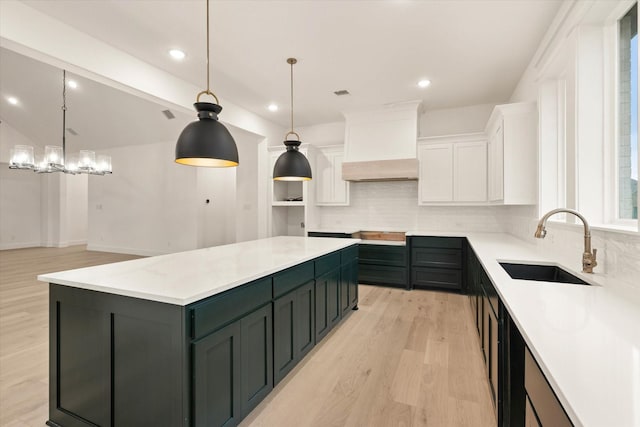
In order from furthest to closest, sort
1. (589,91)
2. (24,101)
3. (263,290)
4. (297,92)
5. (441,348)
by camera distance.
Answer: (24,101) < (297,92) < (441,348) < (589,91) < (263,290)

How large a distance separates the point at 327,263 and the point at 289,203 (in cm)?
283

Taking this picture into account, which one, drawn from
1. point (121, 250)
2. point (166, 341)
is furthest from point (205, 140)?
point (121, 250)

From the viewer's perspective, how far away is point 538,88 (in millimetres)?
3055

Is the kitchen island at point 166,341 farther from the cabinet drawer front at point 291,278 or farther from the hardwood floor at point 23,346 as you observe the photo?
the hardwood floor at point 23,346

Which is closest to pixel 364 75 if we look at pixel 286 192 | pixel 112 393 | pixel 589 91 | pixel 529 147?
pixel 529 147

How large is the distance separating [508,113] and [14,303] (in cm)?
644

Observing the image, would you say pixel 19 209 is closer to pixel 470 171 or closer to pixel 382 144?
pixel 382 144

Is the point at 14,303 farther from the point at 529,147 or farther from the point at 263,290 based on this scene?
the point at 529,147

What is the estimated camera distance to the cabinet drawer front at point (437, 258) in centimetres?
444

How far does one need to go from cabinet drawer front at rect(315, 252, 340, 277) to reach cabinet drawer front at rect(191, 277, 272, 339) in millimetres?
789

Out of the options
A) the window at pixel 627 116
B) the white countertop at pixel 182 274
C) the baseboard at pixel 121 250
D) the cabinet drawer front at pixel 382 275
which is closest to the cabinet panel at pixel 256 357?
the white countertop at pixel 182 274

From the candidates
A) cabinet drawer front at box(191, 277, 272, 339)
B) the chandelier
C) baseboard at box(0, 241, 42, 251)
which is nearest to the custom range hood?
cabinet drawer front at box(191, 277, 272, 339)

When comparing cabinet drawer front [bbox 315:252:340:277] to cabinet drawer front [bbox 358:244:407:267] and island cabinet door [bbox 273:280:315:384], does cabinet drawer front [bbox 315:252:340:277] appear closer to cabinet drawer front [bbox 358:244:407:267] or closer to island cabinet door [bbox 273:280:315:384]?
island cabinet door [bbox 273:280:315:384]

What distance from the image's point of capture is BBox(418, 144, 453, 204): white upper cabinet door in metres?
4.70
